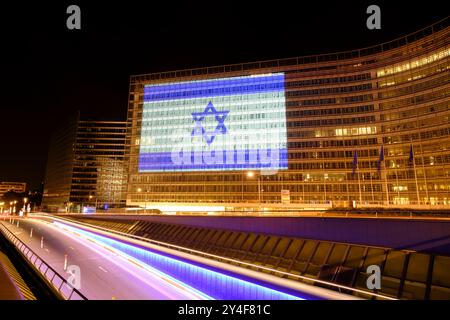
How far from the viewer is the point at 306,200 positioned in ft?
251

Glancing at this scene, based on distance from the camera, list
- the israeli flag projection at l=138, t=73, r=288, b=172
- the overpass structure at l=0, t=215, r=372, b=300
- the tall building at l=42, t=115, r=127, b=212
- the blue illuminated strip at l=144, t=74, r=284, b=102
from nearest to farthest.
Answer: the overpass structure at l=0, t=215, r=372, b=300, the israeli flag projection at l=138, t=73, r=288, b=172, the blue illuminated strip at l=144, t=74, r=284, b=102, the tall building at l=42, t=115, r=127, b=212

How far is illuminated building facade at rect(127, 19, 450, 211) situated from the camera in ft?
225

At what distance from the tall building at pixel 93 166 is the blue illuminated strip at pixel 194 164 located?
5576 centimetres

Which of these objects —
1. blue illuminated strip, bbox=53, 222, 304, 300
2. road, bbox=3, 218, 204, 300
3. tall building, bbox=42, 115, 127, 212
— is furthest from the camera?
tall building, bbox=42, 115, 127, 212

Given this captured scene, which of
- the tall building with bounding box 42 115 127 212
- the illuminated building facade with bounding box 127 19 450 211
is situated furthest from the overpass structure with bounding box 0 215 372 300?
the tall building with bounding box 42 115 127 212

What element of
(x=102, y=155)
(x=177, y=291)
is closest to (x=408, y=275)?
(x=177, y=291)

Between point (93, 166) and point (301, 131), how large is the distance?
107 meters

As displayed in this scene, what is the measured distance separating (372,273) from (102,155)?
5757 inches

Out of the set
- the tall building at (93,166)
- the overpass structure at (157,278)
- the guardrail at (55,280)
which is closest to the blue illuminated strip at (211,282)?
the overpass structure at (157,278)

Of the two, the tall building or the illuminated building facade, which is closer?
the illuminated building facade

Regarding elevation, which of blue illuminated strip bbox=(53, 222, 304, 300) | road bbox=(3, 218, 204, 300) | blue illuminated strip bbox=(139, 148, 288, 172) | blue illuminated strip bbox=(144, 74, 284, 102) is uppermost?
blue illuminated strip bbox=(144, 74, 284, 102)

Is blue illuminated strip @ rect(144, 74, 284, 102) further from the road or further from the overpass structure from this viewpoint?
the overpass structure

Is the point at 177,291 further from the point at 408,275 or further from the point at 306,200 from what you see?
the point at 306,200

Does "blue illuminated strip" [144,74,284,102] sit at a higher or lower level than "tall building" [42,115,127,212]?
higher
